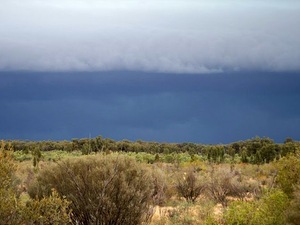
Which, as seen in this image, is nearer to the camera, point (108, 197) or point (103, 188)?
point (103, 188)

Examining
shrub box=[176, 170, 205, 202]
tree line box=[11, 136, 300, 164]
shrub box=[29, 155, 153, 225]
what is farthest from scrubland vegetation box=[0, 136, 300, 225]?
tree line box=[11, 136, 300, 164]

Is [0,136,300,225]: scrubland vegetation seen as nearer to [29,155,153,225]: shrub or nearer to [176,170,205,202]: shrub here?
[29,155,153,225]: shrub

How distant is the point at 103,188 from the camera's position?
13.8 metres

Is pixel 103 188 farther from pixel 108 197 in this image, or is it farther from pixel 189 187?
pixel 189 187

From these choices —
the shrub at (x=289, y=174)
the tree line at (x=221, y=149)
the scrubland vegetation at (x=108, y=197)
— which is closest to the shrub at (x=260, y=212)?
the scrubland vegetation at (x=108, y=197)

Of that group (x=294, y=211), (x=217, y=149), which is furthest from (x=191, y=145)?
(x=294, y=211)

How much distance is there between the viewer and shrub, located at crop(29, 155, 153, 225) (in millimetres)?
13977

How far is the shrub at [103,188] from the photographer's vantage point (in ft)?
45.9

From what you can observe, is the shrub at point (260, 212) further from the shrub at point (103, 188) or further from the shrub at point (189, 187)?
the shrub at point (189, 187)

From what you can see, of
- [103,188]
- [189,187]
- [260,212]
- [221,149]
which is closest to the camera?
[260,212]

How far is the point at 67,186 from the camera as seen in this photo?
14.4 m

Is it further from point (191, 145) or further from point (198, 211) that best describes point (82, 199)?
point (191, 145)

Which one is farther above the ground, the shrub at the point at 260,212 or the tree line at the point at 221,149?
the tree line at the point at 221,149

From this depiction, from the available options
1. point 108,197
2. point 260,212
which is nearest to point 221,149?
point 108,197
